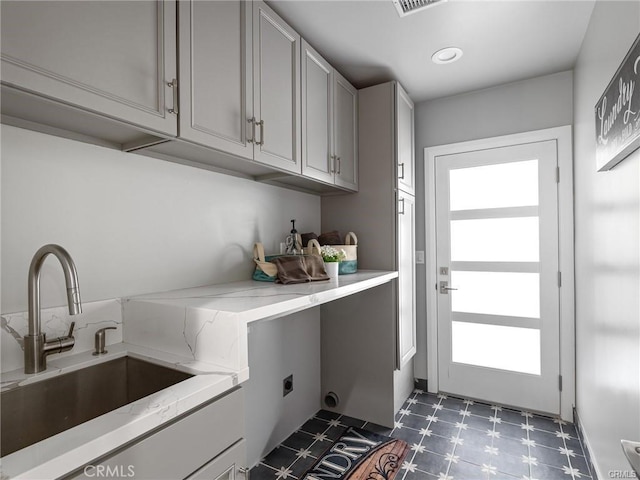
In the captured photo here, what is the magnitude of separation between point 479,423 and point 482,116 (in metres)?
2.25

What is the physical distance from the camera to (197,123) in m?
1.22

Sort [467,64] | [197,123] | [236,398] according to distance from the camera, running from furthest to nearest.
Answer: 1. [467,64]
2. [197,123]
3. [236,398]

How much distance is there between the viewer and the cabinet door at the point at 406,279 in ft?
7.78

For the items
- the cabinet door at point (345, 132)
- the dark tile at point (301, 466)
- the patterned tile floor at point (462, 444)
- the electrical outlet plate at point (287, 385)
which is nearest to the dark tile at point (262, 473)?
the patterned tile floor at point (462, 444)

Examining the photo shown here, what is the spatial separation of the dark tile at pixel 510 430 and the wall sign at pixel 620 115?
5.60ft

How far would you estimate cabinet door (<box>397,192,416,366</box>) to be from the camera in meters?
2.37

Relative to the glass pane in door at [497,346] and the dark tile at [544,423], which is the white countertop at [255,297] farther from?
the dark tile at [544,423]

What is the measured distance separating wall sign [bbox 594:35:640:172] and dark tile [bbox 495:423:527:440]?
1707 mm

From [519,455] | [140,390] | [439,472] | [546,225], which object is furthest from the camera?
[546,225]

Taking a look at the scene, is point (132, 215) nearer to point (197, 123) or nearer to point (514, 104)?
point (197, 123)

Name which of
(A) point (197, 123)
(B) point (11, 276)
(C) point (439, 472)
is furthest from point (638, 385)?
(B) point (11, 276)

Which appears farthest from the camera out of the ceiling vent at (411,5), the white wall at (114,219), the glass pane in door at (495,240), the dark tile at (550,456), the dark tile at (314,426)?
the glass pane in door at (495,240)

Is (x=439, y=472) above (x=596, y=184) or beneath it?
beneath

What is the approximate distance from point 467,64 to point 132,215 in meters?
2.23
